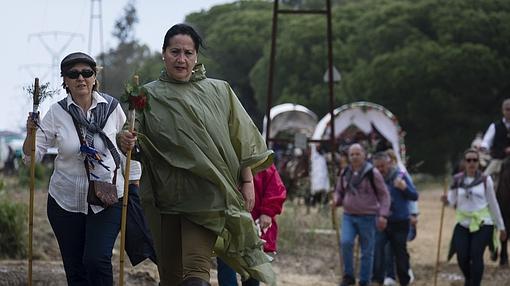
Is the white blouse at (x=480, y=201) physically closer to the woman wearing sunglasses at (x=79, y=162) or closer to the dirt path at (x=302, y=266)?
the dirt path at (x=302, y=266)

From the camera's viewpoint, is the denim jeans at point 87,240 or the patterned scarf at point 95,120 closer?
the denim jeans at point 87,240

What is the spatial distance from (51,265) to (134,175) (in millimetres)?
3763

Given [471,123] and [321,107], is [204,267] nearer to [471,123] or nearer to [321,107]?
[471,123]

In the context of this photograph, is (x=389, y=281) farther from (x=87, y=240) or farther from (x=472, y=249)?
(x=87, y=240)

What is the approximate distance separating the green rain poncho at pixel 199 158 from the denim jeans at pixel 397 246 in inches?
264

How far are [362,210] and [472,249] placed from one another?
1.27 meters

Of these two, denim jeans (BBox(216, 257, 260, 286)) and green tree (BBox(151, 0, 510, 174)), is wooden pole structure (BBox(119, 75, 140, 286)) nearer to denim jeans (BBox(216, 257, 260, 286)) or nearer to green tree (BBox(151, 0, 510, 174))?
denim jeans (BBox(216, 257, 260, 286))

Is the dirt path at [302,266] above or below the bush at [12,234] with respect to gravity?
below

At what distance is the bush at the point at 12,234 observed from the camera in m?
12.8

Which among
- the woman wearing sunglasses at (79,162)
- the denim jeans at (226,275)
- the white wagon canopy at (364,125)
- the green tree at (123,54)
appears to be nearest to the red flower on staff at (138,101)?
the woman wearing sunglasses at (79,162)

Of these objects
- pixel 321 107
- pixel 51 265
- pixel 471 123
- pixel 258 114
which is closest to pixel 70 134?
pixel 51 265

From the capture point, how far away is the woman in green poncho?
679cm

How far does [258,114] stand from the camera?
197 feet

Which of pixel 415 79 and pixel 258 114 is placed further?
pixel 258 114
